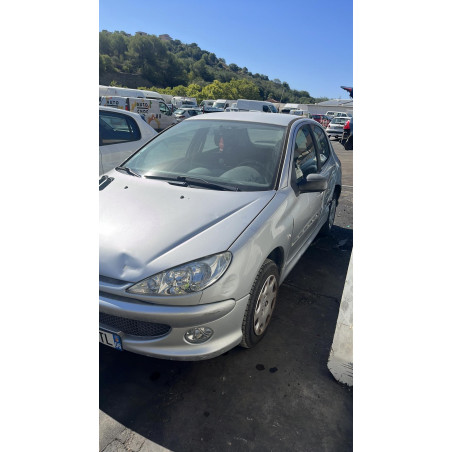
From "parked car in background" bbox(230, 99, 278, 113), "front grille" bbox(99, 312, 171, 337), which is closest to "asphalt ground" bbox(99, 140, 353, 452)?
"front grille" bbox(99, 312, 171, 337)

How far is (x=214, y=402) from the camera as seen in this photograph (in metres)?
2.03

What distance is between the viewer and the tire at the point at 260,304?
220 cm

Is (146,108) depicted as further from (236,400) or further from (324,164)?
(236,400)

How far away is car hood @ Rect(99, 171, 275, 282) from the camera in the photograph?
194 cm

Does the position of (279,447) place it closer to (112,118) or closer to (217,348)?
(217,348)

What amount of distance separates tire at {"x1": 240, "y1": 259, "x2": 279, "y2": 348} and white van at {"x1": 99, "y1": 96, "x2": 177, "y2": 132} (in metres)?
16.0

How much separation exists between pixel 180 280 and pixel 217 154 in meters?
1.52

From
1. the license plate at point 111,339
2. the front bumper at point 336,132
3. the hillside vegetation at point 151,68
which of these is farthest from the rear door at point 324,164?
the hillside vegetation at point 151,68

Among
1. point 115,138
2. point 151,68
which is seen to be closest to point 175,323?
point 115,138

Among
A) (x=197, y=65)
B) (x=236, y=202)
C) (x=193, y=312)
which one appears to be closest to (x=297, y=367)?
(x=193, y=312)

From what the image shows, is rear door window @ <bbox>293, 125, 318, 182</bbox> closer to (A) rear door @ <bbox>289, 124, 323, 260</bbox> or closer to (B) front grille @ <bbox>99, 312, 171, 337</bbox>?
(A) rear door @ <bbox>289, 124, 323, 260</bbox>

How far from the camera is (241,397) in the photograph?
6.76ft

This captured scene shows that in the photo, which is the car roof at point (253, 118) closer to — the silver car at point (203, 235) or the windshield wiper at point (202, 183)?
the silver car at point (203, 235)
